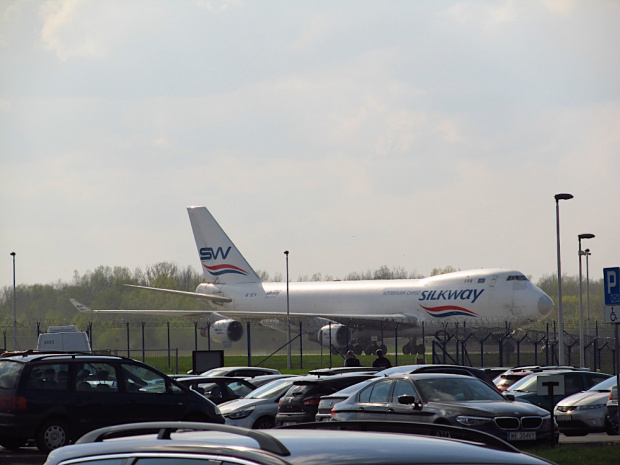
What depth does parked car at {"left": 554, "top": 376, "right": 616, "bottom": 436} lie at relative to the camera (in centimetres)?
1867

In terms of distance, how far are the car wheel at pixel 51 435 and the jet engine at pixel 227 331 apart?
4184cm

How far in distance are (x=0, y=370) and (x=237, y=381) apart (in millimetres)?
7432

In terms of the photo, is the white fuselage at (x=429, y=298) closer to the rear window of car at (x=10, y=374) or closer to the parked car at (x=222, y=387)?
the parked car at (x=222, y=387)

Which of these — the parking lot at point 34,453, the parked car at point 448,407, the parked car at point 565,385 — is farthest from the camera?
the parked car at point 565,385

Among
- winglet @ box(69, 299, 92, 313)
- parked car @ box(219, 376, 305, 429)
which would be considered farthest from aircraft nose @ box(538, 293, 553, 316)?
parked car @ box(219, 376, 305, 429)

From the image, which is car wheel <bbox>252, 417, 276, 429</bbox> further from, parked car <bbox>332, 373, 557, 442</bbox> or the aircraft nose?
the aircraft nose

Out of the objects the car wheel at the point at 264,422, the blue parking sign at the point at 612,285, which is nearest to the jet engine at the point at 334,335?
the car wheel at the point at 264,422

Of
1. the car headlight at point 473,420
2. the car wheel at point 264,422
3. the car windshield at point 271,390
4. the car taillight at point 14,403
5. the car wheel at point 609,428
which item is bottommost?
the car wheel at point 609,428

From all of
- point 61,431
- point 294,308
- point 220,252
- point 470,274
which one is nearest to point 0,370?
point 61,431

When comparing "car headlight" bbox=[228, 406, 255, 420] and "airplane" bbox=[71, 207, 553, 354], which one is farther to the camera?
"airplane" bbox=[71, 207, 553, 354]

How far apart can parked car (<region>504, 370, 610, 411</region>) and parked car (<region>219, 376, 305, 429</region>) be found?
15.9ft

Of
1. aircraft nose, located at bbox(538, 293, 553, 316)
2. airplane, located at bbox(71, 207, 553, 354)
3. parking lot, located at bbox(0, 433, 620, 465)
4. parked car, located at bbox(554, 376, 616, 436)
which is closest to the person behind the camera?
parking lot, located at bbox(0, 433, 620, 465)

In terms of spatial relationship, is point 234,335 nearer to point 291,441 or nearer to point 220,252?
point 220,252

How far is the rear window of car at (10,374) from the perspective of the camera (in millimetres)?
14969
